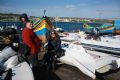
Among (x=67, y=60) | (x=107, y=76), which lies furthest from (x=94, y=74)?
(x=67, y=60)

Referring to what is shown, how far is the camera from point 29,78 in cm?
455

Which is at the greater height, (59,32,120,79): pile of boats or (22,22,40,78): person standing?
(22,22,40,78): person standing

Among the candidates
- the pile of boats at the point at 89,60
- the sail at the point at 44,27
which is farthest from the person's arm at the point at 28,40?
the sail at the point at 44,27

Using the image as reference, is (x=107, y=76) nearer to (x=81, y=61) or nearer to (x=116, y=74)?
(x=116, y=74)

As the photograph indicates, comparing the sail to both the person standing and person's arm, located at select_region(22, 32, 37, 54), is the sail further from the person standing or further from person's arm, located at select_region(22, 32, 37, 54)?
person's arm, located at select_region(22, 32, 37, 54)

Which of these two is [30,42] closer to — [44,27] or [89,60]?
[89,60]

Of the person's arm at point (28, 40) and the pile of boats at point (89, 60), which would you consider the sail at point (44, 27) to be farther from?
the person's arm at point (28, 40)

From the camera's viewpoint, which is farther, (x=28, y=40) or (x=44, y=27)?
(x=44, y=27)

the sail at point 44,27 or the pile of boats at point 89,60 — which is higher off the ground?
the sail at point 44,27

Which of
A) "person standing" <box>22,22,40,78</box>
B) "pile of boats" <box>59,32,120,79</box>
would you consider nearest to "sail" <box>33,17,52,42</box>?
"pile of boats" <box>59,32,120,79</box>

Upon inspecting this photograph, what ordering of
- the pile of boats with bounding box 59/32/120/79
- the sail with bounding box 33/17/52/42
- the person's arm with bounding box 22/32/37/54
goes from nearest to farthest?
the person's arm with bounding box 22/32/37/54 → the pile of boats with bounding box 59/32/120/79 → the sail with bounding box 33/17/52/42

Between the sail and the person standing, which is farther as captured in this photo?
the sail

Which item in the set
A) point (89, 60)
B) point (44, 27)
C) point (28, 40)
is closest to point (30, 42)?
point (28, 40)

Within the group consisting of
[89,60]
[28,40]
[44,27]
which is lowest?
[89,60]
